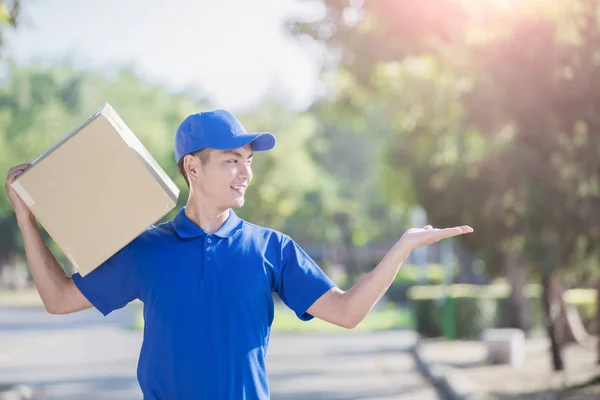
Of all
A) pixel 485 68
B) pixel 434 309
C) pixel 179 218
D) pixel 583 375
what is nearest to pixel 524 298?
pixel 434 309

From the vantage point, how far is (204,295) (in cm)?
380

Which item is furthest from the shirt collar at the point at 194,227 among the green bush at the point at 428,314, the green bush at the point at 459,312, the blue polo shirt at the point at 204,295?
the green bush at the point at 428,314

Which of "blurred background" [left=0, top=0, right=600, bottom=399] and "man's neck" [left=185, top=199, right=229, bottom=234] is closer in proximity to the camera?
"man's neck" [left=185, top=199, right=229, bottom=234]

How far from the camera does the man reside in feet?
12.4

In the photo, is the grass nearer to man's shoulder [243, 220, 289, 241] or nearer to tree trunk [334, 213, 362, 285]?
tree trunk [334, 213, 362, 285]

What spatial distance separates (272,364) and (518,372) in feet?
14.9

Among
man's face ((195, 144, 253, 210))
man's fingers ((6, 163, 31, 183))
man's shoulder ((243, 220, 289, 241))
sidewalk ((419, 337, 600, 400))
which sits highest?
man's fingers ((6, 163, 31, 183))

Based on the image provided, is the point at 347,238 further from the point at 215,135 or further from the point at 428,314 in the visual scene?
the point at 215,135

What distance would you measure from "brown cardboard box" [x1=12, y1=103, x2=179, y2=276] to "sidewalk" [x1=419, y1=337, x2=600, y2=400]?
417 inches

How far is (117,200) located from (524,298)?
83.3 feet

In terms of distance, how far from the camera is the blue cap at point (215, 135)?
3.86 metres

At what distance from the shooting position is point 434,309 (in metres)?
29.1

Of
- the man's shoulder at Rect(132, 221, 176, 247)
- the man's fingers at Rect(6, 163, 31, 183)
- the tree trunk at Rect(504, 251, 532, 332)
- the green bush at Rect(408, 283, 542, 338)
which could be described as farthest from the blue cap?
the tree trunk at Rect(504, 251, 532, 332)

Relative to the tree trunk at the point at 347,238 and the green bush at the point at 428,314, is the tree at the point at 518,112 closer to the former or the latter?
the green bush at the point at 428,314
